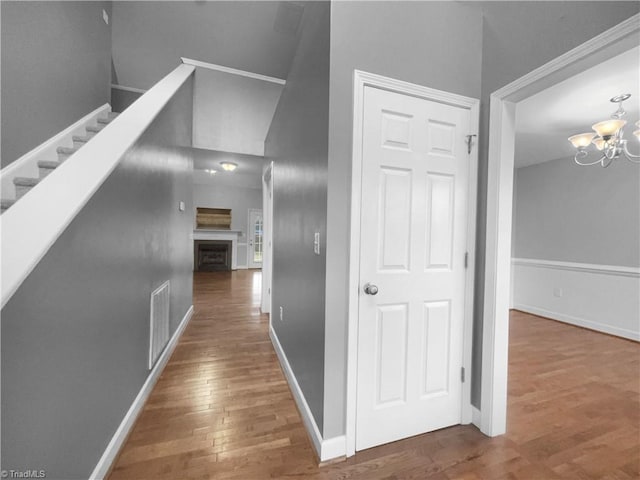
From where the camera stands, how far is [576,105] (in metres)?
2.48

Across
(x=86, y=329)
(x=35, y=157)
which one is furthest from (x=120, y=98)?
(x=86, y=329)

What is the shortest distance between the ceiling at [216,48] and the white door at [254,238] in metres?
4.91

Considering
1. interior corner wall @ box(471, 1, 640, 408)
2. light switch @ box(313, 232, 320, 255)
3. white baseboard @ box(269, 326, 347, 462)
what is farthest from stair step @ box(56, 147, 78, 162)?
interior corner wall @ box(471, 1, 640, 408)

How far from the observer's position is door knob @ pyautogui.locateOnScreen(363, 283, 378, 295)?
4.48 ft

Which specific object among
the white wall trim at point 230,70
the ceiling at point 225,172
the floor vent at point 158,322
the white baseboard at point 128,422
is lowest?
the white baseboard at point 128,422

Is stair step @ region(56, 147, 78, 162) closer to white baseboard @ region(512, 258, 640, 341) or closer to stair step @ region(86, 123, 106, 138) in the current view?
stair step @ region(86, 123, 106, 138)

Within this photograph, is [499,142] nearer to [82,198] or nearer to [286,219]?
[286,219]

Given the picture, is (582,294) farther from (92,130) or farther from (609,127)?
(92,130)

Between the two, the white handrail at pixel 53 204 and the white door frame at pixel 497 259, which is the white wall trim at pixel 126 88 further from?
the white door frame at pixel 497 259

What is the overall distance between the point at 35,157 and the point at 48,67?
3.23 feet

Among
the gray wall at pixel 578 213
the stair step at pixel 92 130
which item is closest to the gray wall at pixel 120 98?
the stair step at pixel 92 130

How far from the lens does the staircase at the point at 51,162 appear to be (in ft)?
5.39

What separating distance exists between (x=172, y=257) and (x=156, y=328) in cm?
80

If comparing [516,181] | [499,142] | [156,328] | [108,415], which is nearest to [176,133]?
[156,328]
